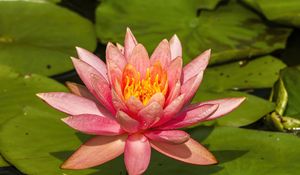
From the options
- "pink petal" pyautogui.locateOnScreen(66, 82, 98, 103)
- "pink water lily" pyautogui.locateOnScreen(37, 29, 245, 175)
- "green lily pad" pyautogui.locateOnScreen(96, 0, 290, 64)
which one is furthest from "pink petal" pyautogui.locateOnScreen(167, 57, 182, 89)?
"green lily pad" pyautogui.locateOnScreen(96, 0, 290, 64)

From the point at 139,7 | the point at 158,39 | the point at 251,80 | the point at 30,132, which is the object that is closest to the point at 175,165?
the point at 30,132

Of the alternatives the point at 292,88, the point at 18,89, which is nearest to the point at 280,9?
the point at 292,88

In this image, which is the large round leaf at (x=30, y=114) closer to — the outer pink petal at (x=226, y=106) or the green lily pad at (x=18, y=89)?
the green lily pad at (x=18, y=89)

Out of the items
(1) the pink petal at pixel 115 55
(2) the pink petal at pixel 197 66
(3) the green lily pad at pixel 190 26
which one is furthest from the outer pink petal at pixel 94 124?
(3) the green lily pad at pixel 190 26

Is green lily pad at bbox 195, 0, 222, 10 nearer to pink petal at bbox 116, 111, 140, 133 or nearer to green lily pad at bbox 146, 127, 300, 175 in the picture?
green lily pad at bbox 146, 127, 300, 175

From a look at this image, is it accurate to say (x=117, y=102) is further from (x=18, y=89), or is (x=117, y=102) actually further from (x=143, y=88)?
(x=18, y=89)

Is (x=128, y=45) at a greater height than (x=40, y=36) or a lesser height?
greater
